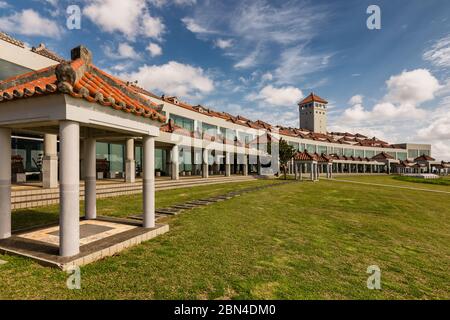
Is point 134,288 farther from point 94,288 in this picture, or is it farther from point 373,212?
point 373,212

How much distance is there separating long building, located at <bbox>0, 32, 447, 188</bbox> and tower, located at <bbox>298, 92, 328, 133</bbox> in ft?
62.0

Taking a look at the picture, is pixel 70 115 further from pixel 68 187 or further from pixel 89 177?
pixel 89 177

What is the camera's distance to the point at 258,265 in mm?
5152

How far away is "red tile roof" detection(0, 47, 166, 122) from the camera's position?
4629 mm

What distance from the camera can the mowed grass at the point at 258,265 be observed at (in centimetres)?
399

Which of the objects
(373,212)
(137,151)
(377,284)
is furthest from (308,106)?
(377,284)

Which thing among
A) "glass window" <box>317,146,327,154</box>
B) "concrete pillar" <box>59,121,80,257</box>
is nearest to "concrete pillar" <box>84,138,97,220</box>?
"concrete pillar" <box>59,121,80,257</box>

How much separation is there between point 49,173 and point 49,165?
0.45 metres

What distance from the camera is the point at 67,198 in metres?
4.74

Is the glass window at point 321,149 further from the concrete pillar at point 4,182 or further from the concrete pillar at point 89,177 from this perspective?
the concrete pillar at point 4,182

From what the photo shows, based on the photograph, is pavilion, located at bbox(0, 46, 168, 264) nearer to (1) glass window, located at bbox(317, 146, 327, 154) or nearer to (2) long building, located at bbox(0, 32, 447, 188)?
(2) long building, located at bbox(0, 32, 447, 188)

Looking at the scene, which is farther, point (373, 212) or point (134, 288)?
point (373, 212)

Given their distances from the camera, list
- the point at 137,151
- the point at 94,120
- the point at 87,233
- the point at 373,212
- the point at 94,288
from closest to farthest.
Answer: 1. the point at 94,288
2. the point at 94,120
3. the point at 87,233
4. the point at 373,212
5. the point at 137,151

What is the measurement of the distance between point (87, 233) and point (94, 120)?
3.16 meters
